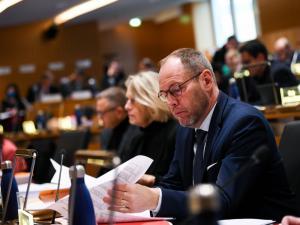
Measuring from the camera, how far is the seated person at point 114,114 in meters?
4.36

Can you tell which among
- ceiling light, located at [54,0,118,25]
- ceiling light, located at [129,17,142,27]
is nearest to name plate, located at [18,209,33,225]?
ceiling light, located at [54,0,118,25]

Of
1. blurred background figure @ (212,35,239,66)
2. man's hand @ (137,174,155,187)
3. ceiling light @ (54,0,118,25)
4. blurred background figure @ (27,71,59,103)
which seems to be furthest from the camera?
ceiling light @ (54,0,118,25)

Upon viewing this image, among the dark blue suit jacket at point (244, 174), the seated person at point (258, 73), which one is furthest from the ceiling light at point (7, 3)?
the dark blue suit jacket at point (244, 174)

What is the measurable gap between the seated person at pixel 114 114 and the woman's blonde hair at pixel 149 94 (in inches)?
35.3

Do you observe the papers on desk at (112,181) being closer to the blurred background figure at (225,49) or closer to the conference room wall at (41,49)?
the blurred background figure at (225,49)

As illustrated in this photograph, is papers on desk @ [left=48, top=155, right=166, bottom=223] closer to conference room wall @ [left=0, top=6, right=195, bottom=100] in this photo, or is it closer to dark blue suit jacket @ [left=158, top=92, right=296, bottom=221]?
dark blue suit jacket @ [left=158, top=92, right=296, bottom=221]

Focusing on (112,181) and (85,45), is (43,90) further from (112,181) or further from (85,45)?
(112,181)

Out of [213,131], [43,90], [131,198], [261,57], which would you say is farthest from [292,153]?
[43,90]

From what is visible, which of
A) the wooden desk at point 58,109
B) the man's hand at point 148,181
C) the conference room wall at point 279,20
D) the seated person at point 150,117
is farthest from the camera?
the conference room wall at point 279,20

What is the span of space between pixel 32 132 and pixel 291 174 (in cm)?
666

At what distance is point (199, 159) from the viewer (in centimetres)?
218

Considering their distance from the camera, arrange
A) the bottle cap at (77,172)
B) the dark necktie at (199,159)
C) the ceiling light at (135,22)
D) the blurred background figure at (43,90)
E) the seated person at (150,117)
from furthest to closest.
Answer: the ceiling light at (135,22) < the blurred background figure at (43,90) < the seated person at (150,117) < the dark necktie at (199,159) < the bottle cap at (77,172)

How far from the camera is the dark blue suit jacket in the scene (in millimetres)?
1922

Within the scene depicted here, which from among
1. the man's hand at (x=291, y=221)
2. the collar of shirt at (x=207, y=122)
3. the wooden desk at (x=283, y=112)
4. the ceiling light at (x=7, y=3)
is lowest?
the wooden desk at (x=283, y=112)
